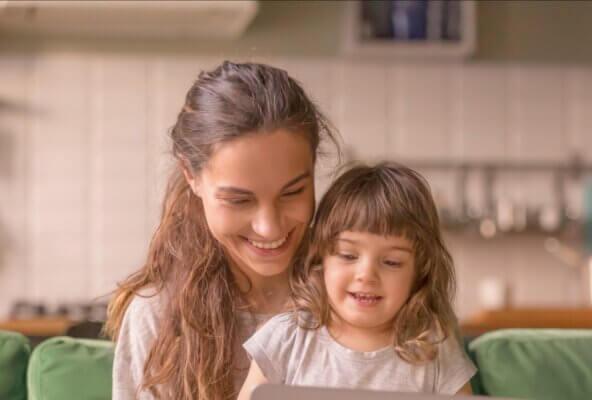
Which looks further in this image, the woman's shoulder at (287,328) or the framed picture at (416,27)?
the framed picture at (416,27)

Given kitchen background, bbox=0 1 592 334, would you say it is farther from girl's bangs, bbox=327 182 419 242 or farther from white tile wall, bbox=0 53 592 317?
girl's bangs, bbox=327 182 419 242

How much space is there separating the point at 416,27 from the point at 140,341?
3437mm

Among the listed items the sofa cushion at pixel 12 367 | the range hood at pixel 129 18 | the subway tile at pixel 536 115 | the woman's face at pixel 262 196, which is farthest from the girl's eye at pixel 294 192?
the subway tile at pixel 536 115

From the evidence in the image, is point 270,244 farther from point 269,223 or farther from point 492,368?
point 492,368

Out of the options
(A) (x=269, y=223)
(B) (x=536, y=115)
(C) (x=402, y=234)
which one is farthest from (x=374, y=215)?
(B) (x=536, y=115)

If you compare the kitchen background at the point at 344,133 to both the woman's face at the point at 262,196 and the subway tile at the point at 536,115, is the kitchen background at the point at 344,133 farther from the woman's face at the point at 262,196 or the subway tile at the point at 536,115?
the woman's face at the point at 262,196

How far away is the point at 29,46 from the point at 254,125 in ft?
11.2

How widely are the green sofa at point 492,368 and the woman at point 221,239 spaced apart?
9cm

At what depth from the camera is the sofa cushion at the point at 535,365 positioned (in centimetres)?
205

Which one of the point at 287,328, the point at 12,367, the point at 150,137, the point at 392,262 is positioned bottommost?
the point at 12,367

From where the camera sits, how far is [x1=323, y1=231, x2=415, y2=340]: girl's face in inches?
72.0

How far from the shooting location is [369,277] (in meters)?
1.82

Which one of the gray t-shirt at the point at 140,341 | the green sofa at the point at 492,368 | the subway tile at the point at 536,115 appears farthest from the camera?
the subway tile at the point at 536,115

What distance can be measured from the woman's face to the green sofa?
378 millimetres
